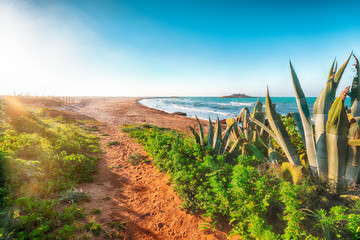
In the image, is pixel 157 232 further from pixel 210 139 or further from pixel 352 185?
pixel 352 185

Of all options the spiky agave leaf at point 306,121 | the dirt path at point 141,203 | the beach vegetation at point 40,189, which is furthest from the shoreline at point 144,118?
the spiky agave leaf at point 306,121

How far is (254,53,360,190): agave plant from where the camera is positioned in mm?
2066

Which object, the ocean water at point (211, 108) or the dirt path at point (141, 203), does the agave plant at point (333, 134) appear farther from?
the dirt path at point (141, 203)

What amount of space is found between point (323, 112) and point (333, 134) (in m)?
0.38

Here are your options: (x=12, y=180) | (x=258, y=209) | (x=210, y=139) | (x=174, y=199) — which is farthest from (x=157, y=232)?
(x=12, y=180)

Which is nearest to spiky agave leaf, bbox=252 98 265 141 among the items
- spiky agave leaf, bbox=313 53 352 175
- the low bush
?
the low bush

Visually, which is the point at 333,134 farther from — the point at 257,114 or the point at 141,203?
the point at 141,203

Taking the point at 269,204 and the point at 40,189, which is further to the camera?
the point at 40,189

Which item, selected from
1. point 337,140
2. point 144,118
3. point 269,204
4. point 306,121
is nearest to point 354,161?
point 337,140

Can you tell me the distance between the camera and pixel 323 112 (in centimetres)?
233

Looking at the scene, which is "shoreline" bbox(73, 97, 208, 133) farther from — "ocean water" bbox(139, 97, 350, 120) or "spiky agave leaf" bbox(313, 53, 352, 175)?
"spiky agave leaf" bbox(313, 53, 352, 175)

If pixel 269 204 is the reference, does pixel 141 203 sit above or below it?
below

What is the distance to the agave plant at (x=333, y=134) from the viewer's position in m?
2.07

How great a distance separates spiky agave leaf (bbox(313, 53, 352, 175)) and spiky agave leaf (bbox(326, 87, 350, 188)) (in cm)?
9
